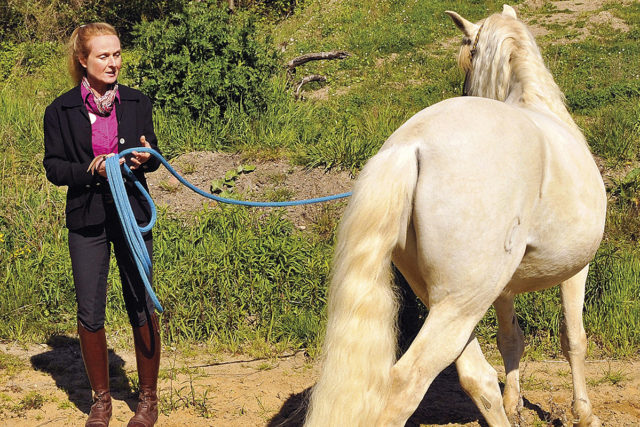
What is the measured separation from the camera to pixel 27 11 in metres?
14.1

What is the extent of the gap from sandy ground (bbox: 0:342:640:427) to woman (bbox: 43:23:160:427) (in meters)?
0.43

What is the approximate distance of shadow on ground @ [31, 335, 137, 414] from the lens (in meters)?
3.90

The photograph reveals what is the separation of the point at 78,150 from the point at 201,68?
3.89m

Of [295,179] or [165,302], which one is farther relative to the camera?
[295,179]

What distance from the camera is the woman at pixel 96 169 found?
10.1 feet

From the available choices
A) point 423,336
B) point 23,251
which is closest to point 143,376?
point 423,336

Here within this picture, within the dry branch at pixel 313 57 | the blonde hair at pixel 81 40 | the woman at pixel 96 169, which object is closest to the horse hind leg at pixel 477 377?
the woman at pixel 96 169

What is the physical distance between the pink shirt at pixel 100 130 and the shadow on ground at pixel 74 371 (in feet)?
4.92

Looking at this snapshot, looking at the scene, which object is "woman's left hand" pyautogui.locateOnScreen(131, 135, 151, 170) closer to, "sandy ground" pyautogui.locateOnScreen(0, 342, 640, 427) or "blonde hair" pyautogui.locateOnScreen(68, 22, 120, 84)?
"blonde hair" pyautogui.locateOnScreen(68, 22, 120, 84)

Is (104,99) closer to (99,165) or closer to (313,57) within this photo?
(99,165)

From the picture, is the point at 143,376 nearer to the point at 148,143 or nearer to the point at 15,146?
the point at 148,143

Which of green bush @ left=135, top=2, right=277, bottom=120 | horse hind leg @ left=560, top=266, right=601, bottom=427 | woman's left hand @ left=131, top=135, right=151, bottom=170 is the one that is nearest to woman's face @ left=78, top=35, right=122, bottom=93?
woman's left hand @ left=131, top=135, right=151, bottom=170

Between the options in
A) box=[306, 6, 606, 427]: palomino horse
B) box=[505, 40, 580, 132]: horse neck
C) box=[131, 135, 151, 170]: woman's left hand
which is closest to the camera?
box=[306, 6, 606, 427]: palomino horse

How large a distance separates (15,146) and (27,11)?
8.76m
